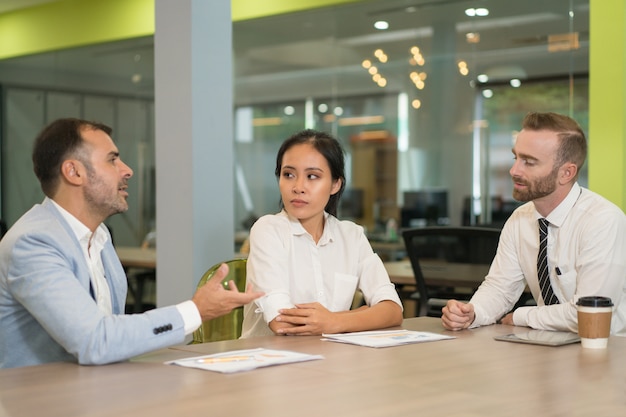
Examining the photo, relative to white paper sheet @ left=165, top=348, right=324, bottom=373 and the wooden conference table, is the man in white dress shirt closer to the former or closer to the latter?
the wooden conference table

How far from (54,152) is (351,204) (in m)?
6.01

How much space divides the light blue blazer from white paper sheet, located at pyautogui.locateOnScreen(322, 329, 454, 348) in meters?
0.49

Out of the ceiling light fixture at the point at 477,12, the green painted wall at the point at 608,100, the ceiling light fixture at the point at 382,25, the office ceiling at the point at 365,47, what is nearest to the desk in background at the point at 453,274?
the green painted wall at the point at 608,100

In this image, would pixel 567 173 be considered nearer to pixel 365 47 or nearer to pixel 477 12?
pixel 477 12

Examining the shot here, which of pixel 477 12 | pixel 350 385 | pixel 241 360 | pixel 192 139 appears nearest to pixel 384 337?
pixel 241 360

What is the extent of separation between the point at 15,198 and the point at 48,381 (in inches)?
321

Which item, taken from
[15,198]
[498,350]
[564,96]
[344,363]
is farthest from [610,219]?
[15,198]

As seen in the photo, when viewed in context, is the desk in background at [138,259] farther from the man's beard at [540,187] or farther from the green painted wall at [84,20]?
the man's beard at [540,187]

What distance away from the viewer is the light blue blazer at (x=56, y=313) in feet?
6.77

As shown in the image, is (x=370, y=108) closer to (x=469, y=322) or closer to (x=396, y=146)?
(x=396, y=146)

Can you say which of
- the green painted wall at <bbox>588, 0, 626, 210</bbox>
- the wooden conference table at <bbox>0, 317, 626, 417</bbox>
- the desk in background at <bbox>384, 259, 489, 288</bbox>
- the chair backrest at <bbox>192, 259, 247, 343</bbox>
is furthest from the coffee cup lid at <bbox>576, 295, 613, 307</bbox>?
the green painted wall at <bbox>588, 0, 626, 210</bbox>

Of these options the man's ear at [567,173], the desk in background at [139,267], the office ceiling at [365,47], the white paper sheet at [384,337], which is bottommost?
the desk in background at [139,267]

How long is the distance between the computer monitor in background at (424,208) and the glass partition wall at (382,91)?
0.04 feet

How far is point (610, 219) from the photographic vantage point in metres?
2.80
